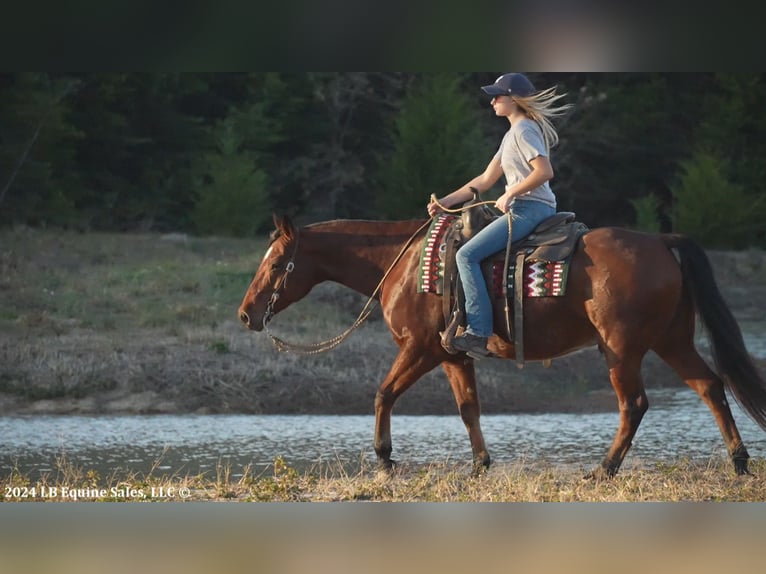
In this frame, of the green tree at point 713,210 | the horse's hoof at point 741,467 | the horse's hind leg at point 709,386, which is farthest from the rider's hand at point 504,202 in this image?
the green tree at point 713,210

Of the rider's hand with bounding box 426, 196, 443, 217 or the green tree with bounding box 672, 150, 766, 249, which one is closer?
the rider's hand with bounding box 426, 196, 443, 217

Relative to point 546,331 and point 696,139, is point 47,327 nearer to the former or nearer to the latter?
point 546,331

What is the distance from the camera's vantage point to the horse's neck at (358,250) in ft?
27.5

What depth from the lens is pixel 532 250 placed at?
7688 mm

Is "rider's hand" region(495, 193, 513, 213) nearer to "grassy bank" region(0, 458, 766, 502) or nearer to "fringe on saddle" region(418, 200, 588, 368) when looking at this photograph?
"fringe on saddle" region(418, 200, 588, 368)

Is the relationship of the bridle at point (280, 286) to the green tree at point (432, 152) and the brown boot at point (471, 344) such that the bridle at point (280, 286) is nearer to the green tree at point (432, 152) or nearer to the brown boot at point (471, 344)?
the brown boot at point (471, 344)

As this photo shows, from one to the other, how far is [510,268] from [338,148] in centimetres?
2112

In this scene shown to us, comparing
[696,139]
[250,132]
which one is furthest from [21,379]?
[696,139]

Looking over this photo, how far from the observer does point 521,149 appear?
7586 mm

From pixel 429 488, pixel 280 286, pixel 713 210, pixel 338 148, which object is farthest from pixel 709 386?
pixel 338 148

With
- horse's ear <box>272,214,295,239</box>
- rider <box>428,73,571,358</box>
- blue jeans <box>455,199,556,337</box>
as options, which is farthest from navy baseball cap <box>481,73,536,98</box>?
horse's ear <box>272,214,295,239</box>

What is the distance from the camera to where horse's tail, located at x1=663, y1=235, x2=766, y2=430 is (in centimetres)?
778

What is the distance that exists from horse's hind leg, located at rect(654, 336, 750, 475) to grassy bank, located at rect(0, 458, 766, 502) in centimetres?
18

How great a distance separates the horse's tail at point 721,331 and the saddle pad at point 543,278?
30.4 inches
